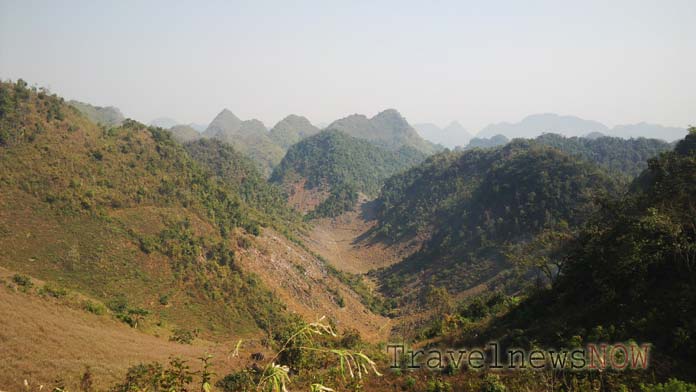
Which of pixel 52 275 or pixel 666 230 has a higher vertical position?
pixel 666 230

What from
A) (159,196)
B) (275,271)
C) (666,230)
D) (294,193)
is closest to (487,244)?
(275,271)

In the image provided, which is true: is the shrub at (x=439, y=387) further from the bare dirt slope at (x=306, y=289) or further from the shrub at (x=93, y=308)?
the bare dirt slope at (x=306, y=289)

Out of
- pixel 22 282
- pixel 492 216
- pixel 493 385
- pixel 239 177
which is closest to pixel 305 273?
pixel 22 282

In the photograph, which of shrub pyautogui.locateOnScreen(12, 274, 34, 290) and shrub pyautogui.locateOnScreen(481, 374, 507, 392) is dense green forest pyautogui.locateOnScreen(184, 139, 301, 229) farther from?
shrub pyautogui.locateOnScreen(481, 374, 507, 392)

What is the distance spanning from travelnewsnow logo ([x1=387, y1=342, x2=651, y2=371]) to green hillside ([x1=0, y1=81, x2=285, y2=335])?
18724mm

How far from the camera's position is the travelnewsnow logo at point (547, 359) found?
32.1 feet

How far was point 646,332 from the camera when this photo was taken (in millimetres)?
11133

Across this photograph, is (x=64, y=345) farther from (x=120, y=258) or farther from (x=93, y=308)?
(x=120, y=258)

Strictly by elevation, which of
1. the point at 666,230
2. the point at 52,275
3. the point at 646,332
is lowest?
the point at 52,275

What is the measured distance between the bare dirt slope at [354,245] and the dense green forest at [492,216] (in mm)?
3473

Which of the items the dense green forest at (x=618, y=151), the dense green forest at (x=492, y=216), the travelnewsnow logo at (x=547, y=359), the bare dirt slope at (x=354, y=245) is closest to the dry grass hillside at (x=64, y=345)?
the travelnewsnow logo at (x=547, y=359)

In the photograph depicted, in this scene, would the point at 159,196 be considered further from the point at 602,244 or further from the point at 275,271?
the point at 602,244

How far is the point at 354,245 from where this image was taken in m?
75.4

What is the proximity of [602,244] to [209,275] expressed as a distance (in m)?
29.1
